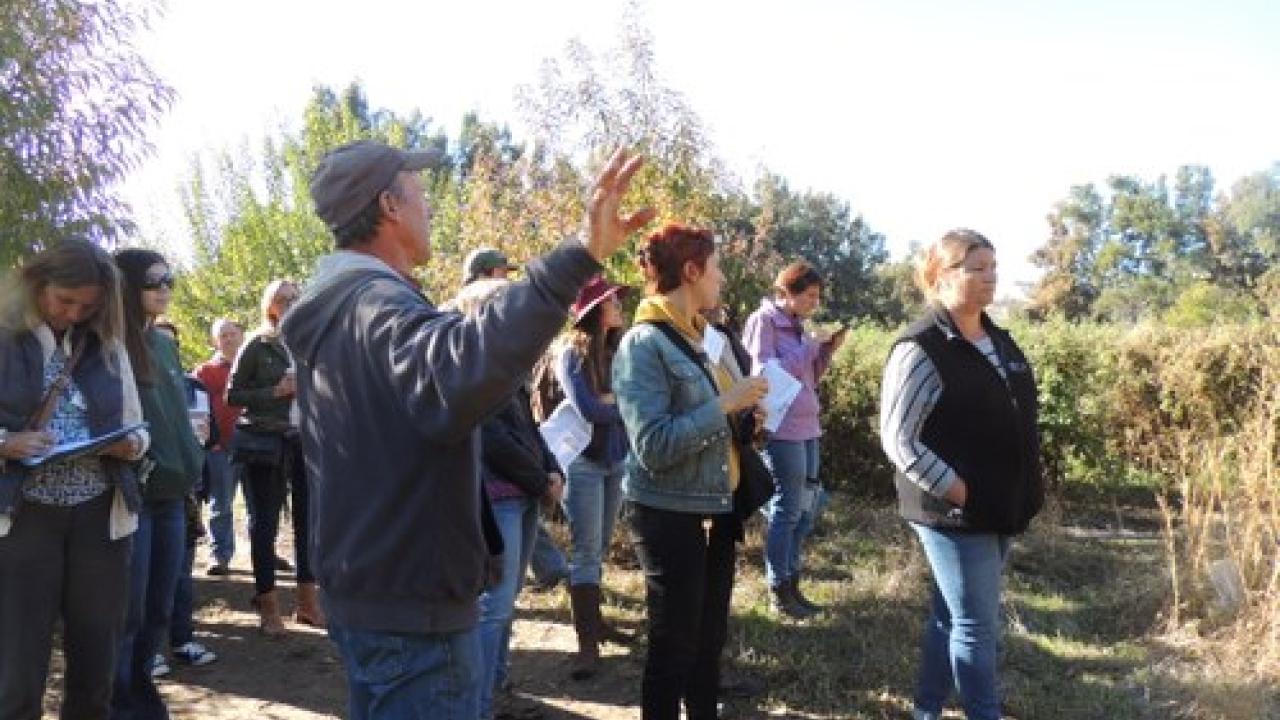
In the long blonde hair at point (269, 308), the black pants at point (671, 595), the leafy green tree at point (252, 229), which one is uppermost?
the leafy green tree at point (252, 229)

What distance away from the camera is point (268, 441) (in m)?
5.64

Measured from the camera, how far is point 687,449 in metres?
3.54

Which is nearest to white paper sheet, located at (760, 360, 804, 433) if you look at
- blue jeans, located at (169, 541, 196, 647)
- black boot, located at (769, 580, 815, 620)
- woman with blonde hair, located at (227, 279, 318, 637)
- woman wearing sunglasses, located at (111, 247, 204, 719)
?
black boot, located at (769, 580, 815, 620)

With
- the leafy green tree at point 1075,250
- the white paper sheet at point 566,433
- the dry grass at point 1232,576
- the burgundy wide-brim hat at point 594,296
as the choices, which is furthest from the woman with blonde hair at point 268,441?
the leafy green tree at point 1075,250

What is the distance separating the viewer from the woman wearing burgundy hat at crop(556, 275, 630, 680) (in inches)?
188

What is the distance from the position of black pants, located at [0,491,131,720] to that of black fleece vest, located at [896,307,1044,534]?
2.74 metres

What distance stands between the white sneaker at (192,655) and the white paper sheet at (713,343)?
3208 mm

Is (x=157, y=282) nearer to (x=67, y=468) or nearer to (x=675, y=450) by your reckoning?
(x=67, y=468)

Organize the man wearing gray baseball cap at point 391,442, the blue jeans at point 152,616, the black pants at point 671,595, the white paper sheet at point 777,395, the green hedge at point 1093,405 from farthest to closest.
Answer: the green hedge at point 1093,405 → the white paper sheet at point 777,395 → the blue jeans at point 152,616 → the black pants at point 671,595 → the man wearing gray baseball cap at point 391,442

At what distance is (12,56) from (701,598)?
14.8 ft

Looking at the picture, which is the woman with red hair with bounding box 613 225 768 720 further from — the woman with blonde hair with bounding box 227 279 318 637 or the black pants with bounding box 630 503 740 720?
the woman with blonde hair with bounding box 227 279 318 637

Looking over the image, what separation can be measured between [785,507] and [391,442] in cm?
432

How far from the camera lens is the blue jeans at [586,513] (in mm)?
5113

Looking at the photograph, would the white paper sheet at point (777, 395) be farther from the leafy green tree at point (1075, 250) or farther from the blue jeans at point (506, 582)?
the leafy green tree at point (1075, 250)
